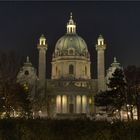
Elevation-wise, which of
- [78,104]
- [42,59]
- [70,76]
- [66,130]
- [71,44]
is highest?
[71,44]

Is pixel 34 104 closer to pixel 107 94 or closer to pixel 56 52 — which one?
pixel 107 94

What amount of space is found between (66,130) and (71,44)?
11706 cm

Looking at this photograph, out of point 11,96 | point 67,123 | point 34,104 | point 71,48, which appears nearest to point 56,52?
point 71,48

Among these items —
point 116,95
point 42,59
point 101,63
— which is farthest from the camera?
point 101,63

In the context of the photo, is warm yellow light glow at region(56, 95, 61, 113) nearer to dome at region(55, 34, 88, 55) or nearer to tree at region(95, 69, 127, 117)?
dome at region(55, 34, 88, 55)

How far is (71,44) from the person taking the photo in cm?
13838

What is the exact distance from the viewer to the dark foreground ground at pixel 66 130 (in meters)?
18.9

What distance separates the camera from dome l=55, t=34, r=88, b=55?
13750 centimetres

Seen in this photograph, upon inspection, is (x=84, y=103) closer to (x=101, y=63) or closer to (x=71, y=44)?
(x=101, y=63)

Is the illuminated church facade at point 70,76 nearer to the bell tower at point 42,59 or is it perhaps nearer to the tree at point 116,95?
the bell tower at point 42,59

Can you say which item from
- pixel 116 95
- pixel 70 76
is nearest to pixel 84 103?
pixel 70 76

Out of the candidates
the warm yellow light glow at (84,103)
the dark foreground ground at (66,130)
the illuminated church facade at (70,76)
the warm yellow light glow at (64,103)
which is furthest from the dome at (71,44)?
the dark foreground ground at (66,130)

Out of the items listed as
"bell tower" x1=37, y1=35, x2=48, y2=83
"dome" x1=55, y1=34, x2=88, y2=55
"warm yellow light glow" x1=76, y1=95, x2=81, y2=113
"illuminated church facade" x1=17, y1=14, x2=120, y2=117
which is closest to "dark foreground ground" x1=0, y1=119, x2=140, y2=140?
"illuminated church facade" x1=17, y1=14, x2=120, y2=117

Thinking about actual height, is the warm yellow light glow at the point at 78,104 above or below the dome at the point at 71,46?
below
